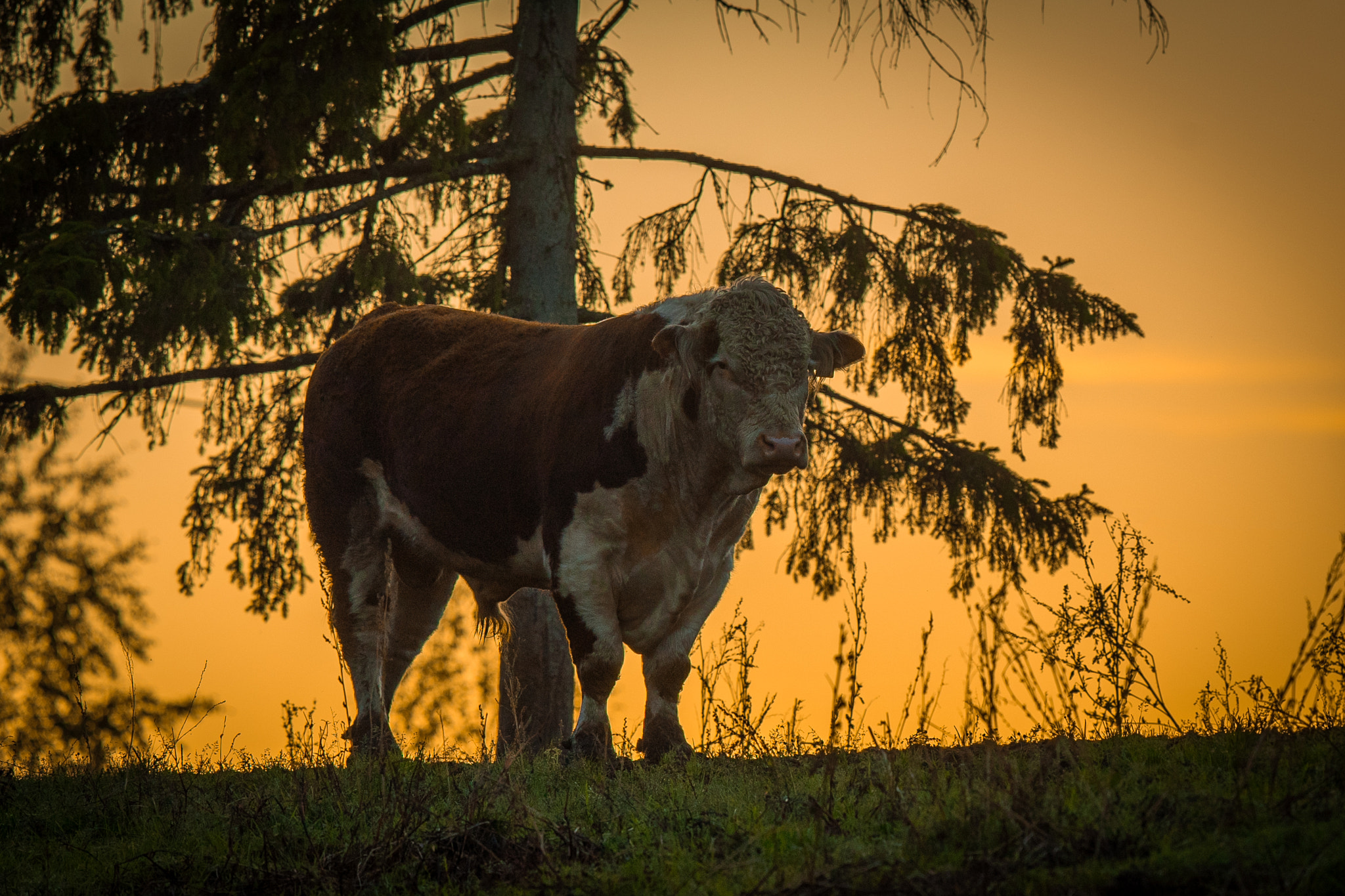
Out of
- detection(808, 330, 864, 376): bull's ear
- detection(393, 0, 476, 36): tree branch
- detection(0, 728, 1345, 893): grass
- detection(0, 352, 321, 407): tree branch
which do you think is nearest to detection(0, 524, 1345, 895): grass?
detection(0, 728, 1345, 893): grass

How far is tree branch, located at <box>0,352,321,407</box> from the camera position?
11.2m

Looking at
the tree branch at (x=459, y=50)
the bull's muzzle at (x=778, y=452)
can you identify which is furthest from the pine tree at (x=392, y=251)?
the bull's muzzle at (x=778, y=452)

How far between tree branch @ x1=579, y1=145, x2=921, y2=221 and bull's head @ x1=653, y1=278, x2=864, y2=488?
5.16 m

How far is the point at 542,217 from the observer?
36.3 feet

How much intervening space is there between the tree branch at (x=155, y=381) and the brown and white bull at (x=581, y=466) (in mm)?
2737

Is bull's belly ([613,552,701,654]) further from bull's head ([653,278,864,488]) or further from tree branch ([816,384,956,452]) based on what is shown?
tree branch ([816,384,956,452])

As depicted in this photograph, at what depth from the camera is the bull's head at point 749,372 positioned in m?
6.31

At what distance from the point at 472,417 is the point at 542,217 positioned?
146 inches

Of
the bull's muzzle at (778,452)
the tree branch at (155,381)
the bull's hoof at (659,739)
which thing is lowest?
the bull's hoof at (659,739)

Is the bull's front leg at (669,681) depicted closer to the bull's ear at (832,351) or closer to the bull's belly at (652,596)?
the bull's belly at (652,596)

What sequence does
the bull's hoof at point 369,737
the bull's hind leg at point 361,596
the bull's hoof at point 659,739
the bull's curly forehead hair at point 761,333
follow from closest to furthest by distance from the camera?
1. the bull's curly forehead hair at point 761,333
2. the bull's hoof at point 659,739
3. the bull's hoof at point 369,737
4. the bull's hind leg at point 361,596

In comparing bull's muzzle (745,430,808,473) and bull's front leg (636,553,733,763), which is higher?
bull's muzzle (745,430,808,473)

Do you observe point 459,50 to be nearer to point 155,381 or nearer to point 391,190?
point 391,190

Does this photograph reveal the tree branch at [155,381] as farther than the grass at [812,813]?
Yes
